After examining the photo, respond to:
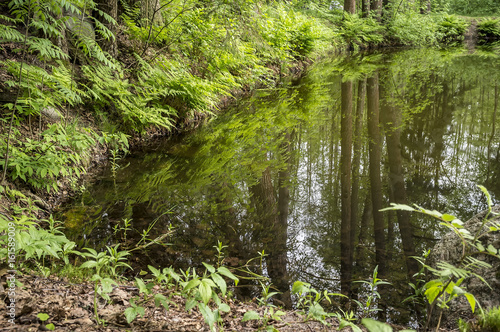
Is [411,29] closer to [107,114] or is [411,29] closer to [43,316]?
[107,114]

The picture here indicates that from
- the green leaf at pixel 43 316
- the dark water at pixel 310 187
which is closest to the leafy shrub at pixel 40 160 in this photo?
the dark water at pixel 310 187

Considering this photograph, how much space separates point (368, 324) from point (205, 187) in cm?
347

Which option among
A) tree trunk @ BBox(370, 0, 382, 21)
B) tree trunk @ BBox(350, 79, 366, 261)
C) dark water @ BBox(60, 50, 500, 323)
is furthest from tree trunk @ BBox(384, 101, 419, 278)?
tree trunk @ BBox(370, 0, 382, 21)

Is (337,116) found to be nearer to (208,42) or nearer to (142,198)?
(208,42)

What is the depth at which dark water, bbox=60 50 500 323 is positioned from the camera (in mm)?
3371

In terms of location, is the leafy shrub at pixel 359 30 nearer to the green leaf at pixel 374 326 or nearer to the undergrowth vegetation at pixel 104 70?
the undergrowth vegetation at pixel 104 70

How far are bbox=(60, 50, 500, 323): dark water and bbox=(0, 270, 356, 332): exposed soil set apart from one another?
0.64 metres

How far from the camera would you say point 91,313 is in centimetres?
203

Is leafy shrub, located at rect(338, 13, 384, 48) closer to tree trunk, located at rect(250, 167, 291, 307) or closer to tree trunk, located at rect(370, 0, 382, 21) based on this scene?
tree trunk, located at rect(370, 0, 382, 21)

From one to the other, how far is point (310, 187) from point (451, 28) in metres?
28.5

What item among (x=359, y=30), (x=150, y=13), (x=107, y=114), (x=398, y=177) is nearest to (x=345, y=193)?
(x=398, y=177)

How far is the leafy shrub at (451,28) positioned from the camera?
26766mm

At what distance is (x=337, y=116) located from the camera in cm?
849

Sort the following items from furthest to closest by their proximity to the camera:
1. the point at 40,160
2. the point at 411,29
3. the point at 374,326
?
the point at 411,29 < the point at 40,160 < the point at 374,326
